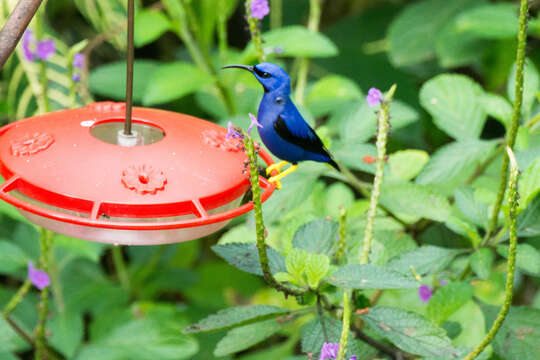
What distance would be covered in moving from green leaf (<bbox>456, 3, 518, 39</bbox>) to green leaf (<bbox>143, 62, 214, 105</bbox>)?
0.89 metres

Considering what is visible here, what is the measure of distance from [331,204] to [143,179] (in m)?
0.88

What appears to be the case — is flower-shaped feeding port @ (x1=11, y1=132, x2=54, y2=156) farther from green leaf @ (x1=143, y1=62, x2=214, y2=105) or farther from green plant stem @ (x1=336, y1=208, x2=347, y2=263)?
green leaf @ (x1=143, y1=62, x2=214, y2=105)

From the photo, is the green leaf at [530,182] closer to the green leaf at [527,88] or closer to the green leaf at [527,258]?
the green leaf at [527,258]

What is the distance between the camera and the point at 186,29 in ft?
7.52

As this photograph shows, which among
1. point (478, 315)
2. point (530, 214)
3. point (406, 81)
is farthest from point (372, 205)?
point (406, 81)

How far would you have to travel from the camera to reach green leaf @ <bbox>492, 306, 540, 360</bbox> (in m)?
1.35

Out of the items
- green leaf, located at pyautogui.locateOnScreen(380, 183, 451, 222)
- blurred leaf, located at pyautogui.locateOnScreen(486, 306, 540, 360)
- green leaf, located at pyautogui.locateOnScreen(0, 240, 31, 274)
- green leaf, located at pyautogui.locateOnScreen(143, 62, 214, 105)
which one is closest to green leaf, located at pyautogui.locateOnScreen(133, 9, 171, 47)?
green leaf, located at pyautogui.locateOnScreen(143, 62, 214, 105)

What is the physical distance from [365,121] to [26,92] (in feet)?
4.58

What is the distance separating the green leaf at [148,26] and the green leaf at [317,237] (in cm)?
102

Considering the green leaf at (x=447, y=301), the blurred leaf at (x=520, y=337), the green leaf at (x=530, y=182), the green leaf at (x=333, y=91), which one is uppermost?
the green leaf at (x=530, y=182)

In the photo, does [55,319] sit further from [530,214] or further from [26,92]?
[530,214]

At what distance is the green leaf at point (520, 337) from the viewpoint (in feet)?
4.42

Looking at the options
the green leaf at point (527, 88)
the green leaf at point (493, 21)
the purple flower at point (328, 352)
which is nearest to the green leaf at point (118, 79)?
the green leaf at point (493, 21)

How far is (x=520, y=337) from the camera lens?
4.50ft
